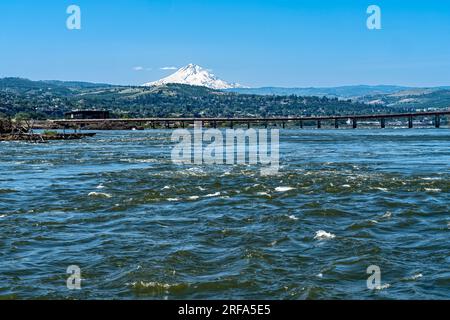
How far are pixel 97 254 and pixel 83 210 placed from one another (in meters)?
9.44

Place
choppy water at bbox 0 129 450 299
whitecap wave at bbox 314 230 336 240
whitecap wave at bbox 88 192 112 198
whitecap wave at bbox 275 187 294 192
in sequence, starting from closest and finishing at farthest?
choppy water at bbox 0 129 450 299 < whitecap wave at bbox 314 230 336 240 < whitecap wave at bbox 88 192 112 198 < whitecap wave at bbox 275 187 294 192

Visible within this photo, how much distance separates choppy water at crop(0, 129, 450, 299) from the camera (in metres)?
15.8

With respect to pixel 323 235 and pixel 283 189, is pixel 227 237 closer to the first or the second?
pixel 323 235

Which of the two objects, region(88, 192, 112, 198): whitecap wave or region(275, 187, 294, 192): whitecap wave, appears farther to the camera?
region(275, 187, 294, 192): whitecap wave

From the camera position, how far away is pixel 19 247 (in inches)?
814

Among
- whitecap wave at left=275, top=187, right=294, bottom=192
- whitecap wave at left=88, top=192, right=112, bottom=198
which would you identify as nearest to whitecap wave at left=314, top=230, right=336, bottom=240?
whitecap wave at left=275, top=187, right=294, bottom=192

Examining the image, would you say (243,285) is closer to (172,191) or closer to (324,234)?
(324,234)

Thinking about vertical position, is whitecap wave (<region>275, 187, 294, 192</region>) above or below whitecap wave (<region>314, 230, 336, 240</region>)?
above

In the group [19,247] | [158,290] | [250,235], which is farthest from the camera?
[250,235]

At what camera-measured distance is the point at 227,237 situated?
2195 centimetres

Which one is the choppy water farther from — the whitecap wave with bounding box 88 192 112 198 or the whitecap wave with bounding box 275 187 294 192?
the whitecap wave with bounding box 88 192 112 198

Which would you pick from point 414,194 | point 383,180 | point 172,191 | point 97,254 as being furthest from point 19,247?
point 383,180
